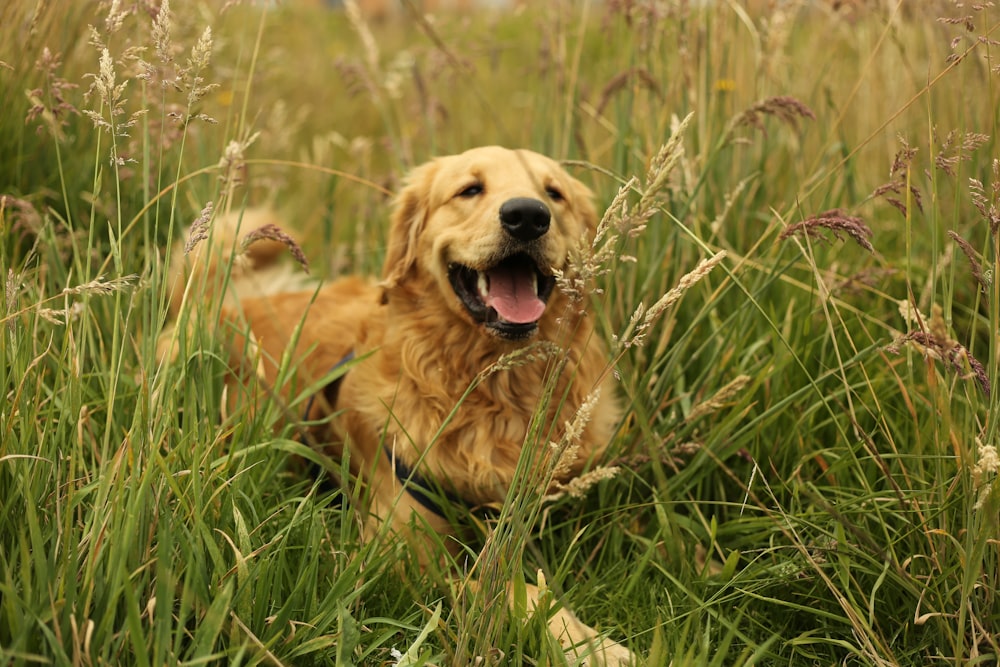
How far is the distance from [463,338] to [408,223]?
0.47 m

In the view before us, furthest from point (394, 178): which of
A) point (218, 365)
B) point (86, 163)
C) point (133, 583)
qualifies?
point (133, 583)

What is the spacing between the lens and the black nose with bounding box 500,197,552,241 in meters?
2.29

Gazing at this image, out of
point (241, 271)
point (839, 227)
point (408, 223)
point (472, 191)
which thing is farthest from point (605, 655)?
point (241, 271)

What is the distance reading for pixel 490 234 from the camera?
2.37 meters

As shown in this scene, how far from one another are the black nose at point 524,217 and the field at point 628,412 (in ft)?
0.72

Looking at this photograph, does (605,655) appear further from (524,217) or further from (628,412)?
(524,217)

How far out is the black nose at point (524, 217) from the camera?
2.29 m

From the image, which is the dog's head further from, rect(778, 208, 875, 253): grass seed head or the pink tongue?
rect(778, 208, 875, 253): grass seed head

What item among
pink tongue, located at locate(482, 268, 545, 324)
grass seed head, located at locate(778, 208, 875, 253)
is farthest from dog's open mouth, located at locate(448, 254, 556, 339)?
grass seed head, located at locate(778, 208, 875, 253)

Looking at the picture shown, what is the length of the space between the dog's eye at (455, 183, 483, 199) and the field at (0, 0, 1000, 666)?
12.9 inches

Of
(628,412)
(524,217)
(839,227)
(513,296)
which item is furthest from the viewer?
(513,296)

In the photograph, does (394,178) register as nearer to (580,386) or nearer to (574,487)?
(580,386)

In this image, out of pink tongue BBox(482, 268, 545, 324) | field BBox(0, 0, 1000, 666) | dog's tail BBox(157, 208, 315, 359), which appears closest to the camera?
field BBox(0, 0, 1000, 666)

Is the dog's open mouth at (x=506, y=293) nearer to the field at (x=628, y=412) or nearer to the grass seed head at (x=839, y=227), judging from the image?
the field at (x=628, y=412)
